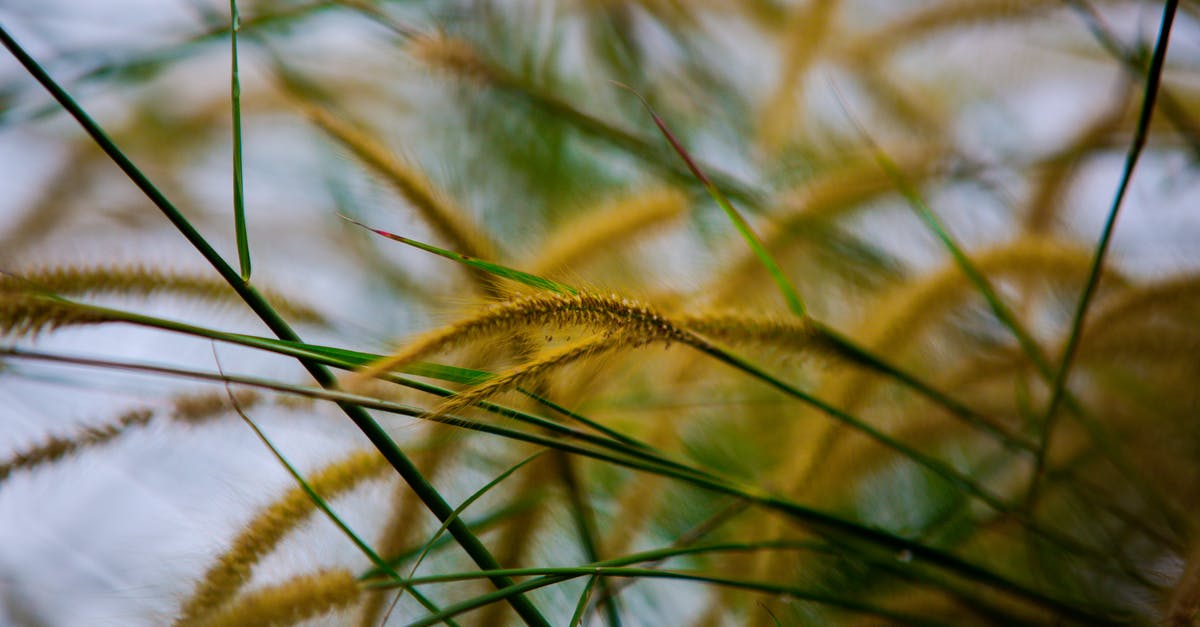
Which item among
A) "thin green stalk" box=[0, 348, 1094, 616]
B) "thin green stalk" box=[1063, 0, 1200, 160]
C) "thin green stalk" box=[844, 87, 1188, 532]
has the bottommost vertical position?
"thin green stalk" box=[0, 348, 1094, 616]

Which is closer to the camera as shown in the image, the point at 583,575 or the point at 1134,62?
the point at 583,575

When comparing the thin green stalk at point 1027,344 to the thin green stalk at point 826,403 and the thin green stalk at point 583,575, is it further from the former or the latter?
the thin green stalk at point 583,575

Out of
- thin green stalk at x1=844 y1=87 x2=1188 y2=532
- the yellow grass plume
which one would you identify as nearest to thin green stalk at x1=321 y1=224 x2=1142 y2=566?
thin green stalk at x1=844 y1=87 x2=1188 y2=532

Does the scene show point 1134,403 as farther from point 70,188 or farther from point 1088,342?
point 70,188

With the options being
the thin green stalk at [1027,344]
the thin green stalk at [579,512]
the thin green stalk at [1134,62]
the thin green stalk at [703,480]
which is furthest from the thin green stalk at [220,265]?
the thin green stalk at [1134,62]

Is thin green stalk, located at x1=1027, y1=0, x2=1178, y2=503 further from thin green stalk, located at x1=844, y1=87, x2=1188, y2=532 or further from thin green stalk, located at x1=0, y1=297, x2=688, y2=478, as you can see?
thin green stalk, located at x1=0, y1=297, x2=688, y2=478

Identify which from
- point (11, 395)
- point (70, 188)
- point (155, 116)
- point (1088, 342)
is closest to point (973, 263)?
point (1088, 342)

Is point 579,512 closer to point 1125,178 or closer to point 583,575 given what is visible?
point 583,575

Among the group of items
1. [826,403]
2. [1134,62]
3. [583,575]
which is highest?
[1134,62]

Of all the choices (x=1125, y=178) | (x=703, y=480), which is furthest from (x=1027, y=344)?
(x=703, y=480)
